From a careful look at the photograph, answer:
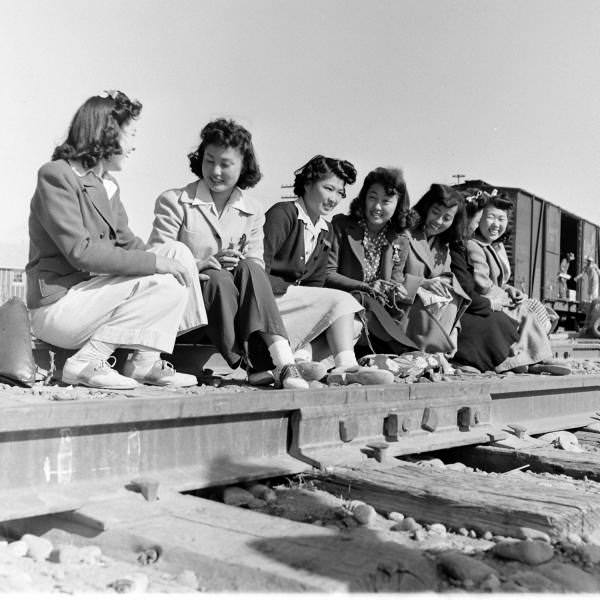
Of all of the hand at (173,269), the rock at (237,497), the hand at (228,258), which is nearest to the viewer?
the rock at (237,497)

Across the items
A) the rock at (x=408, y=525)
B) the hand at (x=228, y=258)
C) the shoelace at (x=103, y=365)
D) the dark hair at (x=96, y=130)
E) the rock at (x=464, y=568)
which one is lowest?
the rock at (x=408, y=525)

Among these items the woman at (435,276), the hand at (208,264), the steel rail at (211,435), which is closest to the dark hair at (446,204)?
the woman at (435,276)

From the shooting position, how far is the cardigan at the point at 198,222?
471cm

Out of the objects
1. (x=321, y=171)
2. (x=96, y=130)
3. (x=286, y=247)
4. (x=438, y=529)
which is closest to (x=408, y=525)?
(x=438, y=529)

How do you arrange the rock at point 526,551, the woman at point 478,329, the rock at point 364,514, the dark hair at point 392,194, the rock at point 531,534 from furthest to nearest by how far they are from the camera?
the woman at point 478,329 < the dark hair at point 392,194 < the rock at point 364,514 < the rock at point 531,534 < the rock at point 526,551

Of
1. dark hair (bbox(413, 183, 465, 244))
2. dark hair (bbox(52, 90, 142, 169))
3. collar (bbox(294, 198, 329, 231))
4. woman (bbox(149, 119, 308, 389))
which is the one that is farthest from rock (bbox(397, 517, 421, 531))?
dark hair (bbox(413, 183, 465, 244))

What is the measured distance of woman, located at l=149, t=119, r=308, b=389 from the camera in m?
4.31

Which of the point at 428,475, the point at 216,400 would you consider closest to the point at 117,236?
the point at 216,400

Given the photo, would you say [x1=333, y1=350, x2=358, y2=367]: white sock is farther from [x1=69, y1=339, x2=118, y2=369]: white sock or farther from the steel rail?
[x1=69, y1=339, x2=118, y2=369]: white sock

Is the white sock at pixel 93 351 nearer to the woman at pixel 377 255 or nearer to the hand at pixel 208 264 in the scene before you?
the hand at pixel 208 264

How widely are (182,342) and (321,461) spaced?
1511 mm

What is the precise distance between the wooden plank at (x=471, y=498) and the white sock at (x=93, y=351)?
3.90ft

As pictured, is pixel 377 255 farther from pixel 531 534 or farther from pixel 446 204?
pixel 531 534

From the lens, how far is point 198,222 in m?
4.73
